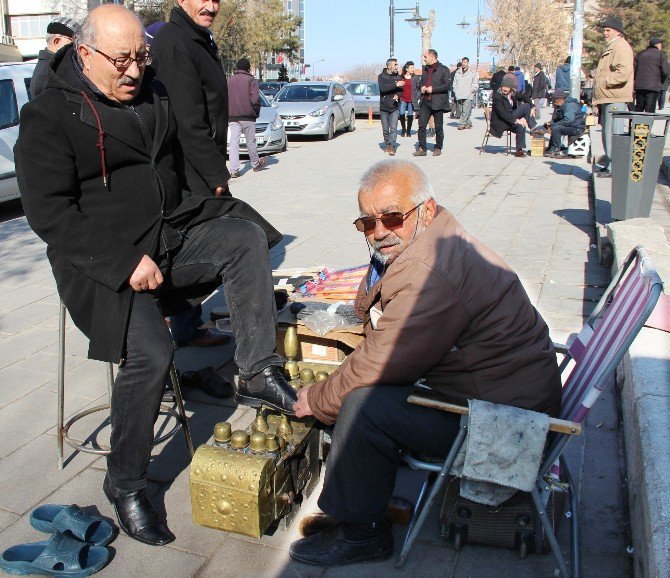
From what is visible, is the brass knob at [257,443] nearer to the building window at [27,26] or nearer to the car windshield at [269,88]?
the car windshield at [269,88]

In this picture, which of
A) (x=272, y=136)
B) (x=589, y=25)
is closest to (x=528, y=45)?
(x=589, y=25)

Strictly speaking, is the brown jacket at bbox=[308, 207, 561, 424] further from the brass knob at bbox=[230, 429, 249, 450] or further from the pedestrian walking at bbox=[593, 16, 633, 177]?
the pedestrian walking at bbox=[593, 16, 633, 177]

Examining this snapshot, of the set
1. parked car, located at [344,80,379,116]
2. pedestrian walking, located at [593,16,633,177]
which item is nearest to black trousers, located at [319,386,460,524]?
pedestrian walking, located at [593,16,633,177]

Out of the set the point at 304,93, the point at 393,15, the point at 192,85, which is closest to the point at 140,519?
the point at 192,85

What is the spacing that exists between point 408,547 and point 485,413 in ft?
1.95

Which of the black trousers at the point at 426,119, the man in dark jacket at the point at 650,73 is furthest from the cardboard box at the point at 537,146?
the man in dark jacket at the point at 650,73

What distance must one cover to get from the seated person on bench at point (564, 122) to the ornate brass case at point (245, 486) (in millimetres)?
12169

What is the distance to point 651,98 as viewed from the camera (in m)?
12.3

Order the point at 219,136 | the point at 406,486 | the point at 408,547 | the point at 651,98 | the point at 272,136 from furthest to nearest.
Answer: the point at 272,136
the point at 651,98
the point at 219,136
the point at 406,486
the point at 408,547

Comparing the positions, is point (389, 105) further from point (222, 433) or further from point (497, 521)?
point (497, 521)

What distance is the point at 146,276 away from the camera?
271cm

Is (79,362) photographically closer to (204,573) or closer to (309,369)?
(309,369)

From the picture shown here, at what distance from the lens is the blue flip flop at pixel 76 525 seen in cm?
267

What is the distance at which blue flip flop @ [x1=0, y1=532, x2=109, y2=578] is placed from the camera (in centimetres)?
254
